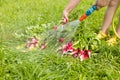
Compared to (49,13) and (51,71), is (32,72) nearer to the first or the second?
(51,71)

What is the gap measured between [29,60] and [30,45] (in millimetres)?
465

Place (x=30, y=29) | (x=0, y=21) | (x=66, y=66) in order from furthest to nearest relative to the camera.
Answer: (x=0, y=21), (x=30, y=29), (x=66, y=66)

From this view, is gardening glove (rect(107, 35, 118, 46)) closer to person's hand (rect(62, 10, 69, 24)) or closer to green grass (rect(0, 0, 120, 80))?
green grass (rect(0, 0, 120, 80))

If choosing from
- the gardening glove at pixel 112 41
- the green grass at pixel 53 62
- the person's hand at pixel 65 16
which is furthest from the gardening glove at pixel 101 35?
the person's hand at pixel 65 16

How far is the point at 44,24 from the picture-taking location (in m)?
4.38

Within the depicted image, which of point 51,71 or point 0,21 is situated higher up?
point 0,21

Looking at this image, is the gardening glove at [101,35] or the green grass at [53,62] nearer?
the green grass at [53,62]

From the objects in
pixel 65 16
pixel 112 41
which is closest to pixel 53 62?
pixel 65 16

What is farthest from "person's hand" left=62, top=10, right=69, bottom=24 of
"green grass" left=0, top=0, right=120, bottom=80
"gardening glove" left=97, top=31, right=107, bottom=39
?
"gardening glove" left=97, top=31, right=107, bottom=39

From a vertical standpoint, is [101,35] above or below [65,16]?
below

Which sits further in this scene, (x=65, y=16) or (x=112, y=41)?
(x=112, y=41)

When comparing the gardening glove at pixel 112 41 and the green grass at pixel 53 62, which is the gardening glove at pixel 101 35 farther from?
the green grass at pixel 53 62

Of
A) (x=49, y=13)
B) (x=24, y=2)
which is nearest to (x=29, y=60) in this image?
(x=49, y=13)

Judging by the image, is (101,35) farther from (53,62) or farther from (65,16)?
(53,62)
